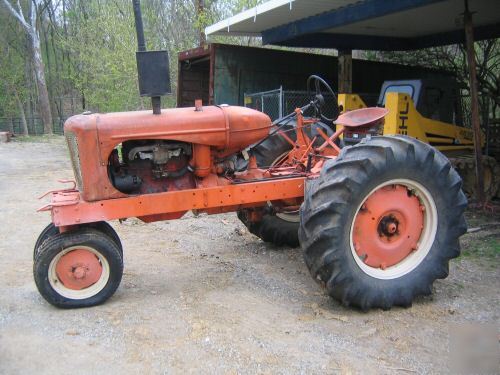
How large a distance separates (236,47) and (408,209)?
22.2 ft

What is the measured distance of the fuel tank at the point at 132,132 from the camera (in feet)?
12.2

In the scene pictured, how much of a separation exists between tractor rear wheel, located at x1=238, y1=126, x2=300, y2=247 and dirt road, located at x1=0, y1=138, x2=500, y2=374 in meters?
0.17

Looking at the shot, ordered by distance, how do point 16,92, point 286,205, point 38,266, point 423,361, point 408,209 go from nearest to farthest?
point 423,361
point 38,266
point 408,209
point 286,205
point 16,92

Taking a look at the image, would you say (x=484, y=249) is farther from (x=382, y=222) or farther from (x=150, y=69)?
(x=150, y=69)

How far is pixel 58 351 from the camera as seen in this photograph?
3.13 m

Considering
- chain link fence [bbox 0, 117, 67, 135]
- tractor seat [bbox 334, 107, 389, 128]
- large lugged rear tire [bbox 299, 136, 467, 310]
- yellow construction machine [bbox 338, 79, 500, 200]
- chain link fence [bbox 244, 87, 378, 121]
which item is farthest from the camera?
chain link fence [bbox 0, 117, 67, 135]

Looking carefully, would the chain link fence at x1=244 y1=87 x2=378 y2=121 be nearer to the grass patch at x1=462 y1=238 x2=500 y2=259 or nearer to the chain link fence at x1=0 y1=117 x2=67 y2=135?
the grass patch at x1=462 y1=238 x2=500 y2=259

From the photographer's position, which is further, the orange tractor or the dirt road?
the orange tractor

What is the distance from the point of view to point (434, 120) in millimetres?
8039

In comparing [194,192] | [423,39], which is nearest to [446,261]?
[194,192]

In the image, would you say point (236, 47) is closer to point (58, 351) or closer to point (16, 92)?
point (58, 351)

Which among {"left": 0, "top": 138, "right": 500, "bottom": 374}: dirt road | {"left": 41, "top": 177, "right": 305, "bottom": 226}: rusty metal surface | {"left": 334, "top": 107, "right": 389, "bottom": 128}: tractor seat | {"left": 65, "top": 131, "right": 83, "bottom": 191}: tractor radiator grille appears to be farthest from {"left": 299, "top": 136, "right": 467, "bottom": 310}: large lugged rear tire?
{"left": 65, "top": 131, "right": 83, "bottom": 191}: tractor radiator grille

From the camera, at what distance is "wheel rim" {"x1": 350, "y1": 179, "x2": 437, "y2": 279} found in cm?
376

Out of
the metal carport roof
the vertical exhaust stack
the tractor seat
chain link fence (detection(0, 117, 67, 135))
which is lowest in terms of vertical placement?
chain link fence (detection(0, 117, 67, 135))
